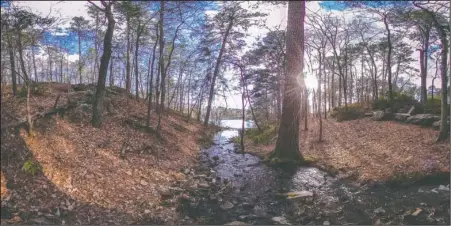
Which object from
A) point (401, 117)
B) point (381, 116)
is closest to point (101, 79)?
point (381, 116)

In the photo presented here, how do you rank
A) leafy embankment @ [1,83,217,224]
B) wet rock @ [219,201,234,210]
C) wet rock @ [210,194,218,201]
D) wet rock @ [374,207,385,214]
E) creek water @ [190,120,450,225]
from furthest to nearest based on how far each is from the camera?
wet rock @ [210,194,218,201], wet rock @ [219,201,234,210], wet rock @ [374,207,385,214], creek water @ [190,120,450,225], leafy embankment @ [1,83,217,224]

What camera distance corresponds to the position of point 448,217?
448 centimetres

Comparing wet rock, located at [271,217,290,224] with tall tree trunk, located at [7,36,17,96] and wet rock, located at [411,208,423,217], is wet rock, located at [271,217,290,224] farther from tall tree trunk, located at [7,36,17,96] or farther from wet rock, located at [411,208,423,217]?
tall tree trunk, located at [7,36,17,96]

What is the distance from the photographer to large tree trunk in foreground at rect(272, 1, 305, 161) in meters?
7.14

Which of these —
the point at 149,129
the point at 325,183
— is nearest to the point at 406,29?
the point at 325,183

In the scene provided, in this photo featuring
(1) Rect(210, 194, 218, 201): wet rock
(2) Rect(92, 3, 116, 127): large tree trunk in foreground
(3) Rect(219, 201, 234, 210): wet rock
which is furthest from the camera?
(2) Rect(92, 3, 116, 127): large tree trunk in foreground

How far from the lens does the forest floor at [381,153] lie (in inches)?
224

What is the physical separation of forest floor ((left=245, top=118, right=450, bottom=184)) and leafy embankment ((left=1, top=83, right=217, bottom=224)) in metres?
3.73

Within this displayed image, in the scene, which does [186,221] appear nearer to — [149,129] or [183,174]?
[183,174]

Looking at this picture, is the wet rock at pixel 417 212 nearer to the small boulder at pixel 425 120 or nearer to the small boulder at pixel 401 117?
the small boulder at pixel 425 120

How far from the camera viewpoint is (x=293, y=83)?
7285mm

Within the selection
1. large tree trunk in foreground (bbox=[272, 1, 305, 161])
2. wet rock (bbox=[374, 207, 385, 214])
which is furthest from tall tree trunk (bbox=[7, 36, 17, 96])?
wet rock (bbox=[374, 207, 385, 214])

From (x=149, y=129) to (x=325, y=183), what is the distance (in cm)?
696

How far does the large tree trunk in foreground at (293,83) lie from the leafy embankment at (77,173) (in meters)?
3.01
